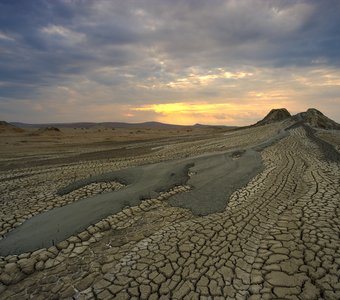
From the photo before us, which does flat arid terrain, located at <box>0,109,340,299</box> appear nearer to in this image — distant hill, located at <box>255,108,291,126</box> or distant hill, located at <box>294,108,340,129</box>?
distant hill, located at <box>294,108,340,129</box>

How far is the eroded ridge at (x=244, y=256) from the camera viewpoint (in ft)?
13.8

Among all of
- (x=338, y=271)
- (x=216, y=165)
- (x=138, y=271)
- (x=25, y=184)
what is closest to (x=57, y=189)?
(x=25, y=184)

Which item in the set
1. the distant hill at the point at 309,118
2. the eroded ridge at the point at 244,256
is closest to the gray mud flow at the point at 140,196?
the eroded ridge at the point at 244,256

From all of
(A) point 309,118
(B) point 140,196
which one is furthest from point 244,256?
(A) point 309,118

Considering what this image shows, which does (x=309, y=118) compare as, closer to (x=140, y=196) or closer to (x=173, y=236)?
(x=140, y=196)

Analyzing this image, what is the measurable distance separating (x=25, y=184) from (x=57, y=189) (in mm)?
2033

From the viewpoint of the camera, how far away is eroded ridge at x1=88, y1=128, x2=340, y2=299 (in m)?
4.20

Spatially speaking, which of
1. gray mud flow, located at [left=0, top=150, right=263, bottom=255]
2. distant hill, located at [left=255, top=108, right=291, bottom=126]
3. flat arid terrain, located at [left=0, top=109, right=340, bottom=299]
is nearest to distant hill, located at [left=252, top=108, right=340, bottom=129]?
distant hill, located at [left=255, top=108, right=291, bottom=126]

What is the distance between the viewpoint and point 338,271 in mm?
4422

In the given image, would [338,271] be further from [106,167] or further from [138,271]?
[106,167]

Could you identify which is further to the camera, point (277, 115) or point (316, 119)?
point (277, 115)

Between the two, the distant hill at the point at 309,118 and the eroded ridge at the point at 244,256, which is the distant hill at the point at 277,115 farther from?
the eroded ridge at the point at 244,256

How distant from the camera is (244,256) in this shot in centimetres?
503

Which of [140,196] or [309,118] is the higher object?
[309,118]
